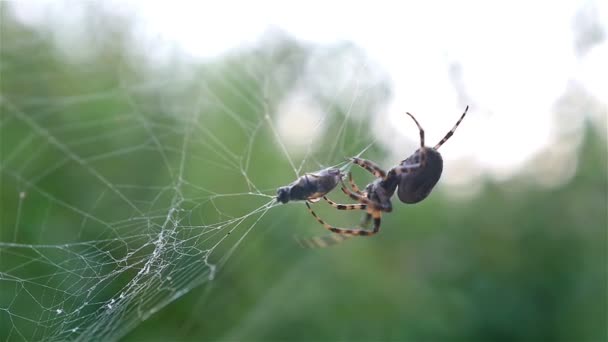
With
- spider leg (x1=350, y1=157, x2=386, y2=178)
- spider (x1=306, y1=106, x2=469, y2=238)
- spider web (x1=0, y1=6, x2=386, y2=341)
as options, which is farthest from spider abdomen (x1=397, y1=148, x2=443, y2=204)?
spider web (x1=0, y1=6, x2=386, y2=341)

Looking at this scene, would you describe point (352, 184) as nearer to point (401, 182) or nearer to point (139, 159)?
point (401, 182)

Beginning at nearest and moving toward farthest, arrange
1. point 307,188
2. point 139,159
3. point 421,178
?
point 307,188 → point 421,178 → point 139,159

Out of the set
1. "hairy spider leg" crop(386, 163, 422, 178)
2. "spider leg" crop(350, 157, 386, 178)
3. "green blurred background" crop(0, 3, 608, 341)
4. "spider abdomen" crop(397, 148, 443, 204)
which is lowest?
"spider abdomen" crop(397, 148, 443, 204)

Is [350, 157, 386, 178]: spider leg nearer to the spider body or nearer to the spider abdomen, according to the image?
the spider abdomen

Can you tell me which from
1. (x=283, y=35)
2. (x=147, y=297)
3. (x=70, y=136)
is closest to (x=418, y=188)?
(x=147, y=297)

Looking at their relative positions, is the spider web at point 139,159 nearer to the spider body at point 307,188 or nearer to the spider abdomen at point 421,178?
the spider body at point 307,188

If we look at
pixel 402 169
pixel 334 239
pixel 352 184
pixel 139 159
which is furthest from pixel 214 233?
pixel 139 159
